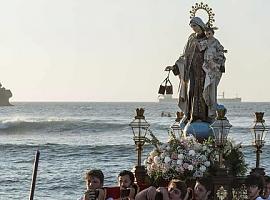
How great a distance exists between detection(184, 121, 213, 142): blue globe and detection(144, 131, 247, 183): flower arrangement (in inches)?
29.9

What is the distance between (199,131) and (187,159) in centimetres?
149

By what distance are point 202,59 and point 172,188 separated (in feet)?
17.1

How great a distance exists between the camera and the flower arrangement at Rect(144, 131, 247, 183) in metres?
12.4

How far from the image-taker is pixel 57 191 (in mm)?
29344

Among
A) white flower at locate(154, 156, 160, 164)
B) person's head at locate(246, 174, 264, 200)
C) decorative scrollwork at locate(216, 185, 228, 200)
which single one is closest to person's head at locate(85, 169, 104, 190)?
person's head at locate(246, 174, 264, 200)

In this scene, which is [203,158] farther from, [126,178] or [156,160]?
[126,178]

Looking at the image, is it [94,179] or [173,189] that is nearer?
[173,189]

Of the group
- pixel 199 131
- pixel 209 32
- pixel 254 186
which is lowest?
pixel 254 186

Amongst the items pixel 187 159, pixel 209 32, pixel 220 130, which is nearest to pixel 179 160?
pixel 187 159

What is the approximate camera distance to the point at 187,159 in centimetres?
1247

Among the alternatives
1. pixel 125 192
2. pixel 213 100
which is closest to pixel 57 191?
pixel 213 100

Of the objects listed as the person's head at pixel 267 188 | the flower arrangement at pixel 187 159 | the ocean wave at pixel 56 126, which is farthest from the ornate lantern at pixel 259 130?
the ocean wave at pixel 56 126

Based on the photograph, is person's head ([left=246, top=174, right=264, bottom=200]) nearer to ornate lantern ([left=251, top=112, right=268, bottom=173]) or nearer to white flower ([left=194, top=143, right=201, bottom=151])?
white flower ([left=194, top=143, right=201, bottom=151])

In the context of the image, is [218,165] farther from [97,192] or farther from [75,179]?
[75,179]
